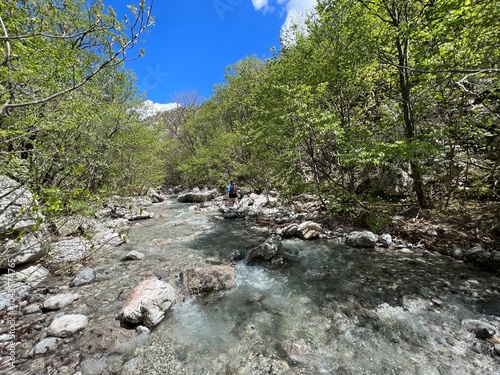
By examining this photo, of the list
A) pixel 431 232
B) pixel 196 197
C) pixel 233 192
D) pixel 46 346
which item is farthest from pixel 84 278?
pixel 196 197

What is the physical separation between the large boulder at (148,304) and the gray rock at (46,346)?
97cm

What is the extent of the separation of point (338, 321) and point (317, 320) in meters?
A: 0.39

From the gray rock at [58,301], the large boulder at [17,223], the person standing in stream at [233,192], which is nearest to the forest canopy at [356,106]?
the large boulder at [17,223]

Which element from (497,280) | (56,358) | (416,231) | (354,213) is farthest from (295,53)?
(56,358)

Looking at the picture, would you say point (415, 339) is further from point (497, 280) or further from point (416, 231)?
point (416, 231)

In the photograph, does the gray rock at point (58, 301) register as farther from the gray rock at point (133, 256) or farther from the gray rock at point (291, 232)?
the gray rock at point (291, 232)

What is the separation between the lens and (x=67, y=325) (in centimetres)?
428

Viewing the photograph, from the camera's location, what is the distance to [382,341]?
391cm

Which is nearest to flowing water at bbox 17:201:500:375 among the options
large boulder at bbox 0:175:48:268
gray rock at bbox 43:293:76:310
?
gray rock at bbox 43:293:76:310

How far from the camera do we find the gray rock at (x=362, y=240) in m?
7.54

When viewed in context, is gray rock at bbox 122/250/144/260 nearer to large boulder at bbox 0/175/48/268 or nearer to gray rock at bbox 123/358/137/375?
large boulder at bbox 0/175/48/268

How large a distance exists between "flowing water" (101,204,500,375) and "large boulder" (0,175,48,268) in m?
2.55

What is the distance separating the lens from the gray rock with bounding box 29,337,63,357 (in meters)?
3.78

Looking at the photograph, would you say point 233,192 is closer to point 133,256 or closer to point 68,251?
point 133,256
